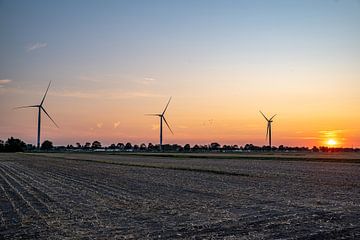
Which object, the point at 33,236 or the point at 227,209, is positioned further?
the point at 227,209

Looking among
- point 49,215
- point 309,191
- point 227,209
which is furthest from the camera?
point 309,191

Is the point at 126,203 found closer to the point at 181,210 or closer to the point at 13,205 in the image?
the point at 181,210

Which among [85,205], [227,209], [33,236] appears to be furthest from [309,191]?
[33,236]

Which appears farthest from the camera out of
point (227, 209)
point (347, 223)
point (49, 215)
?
point (227, 209)

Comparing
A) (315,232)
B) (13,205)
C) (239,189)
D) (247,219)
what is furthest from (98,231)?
(239,189)

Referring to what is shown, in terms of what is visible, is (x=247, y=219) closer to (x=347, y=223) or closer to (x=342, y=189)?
(x=347, y=223)

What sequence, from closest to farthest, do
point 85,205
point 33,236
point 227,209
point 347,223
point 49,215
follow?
point 33,236
point 347,223
point 49,215
point 227,209
point 85,205

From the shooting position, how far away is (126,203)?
21.8 metres

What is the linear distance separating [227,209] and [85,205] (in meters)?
6.36

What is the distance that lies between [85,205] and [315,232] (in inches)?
420

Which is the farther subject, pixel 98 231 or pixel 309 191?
pixel 309 191

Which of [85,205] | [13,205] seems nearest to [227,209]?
[85,205]

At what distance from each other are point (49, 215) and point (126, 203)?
441 centimetres

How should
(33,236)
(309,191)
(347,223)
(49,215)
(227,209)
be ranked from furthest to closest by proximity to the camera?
(309,191) < (227,209) < (49,215) < (347,223) < (33,236)
